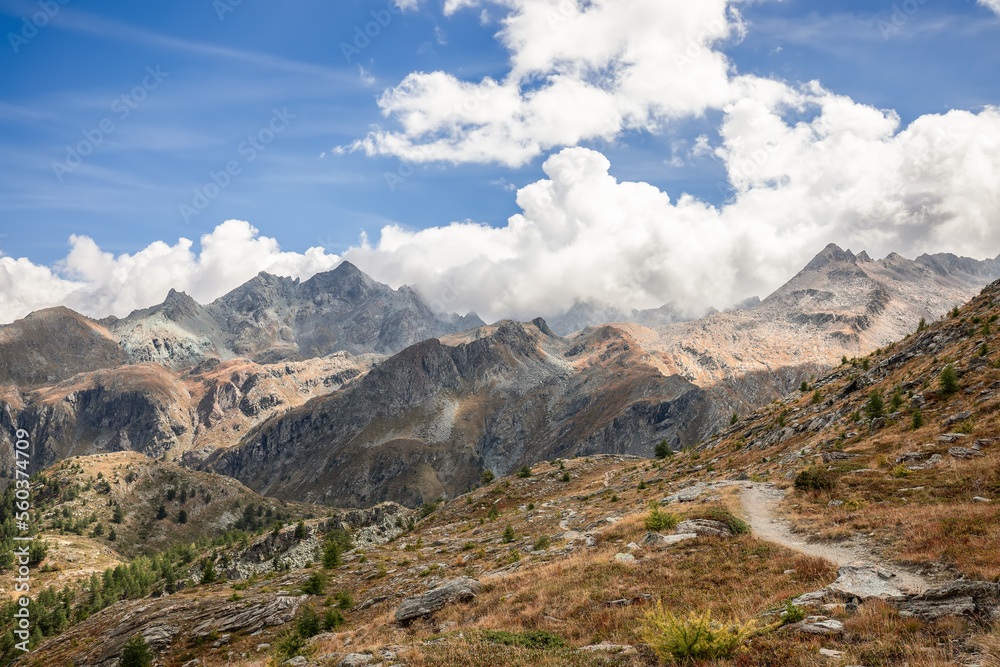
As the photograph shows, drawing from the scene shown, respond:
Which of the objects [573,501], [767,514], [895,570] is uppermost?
[895,570]

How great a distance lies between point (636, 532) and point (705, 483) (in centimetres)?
1758

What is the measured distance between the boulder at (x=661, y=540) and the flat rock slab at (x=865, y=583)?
836 centimetres

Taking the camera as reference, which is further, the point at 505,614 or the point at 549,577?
the point at 549,577

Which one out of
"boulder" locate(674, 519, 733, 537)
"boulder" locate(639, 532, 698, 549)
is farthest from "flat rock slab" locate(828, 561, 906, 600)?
"boulder" locate(639, 532, 698, 549)

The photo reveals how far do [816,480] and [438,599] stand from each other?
24322 mm

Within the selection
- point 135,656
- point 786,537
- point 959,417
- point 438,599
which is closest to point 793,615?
point 786,537

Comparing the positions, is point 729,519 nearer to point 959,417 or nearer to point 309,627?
point 959,417

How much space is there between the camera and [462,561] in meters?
37.3

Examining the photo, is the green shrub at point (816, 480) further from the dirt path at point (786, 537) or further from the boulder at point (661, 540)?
the boulder at point (661, 540)

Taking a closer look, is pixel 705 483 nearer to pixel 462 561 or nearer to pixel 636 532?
pixel 636 532

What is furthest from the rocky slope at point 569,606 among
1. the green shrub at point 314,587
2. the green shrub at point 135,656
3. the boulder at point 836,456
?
the boulder at point 836,456

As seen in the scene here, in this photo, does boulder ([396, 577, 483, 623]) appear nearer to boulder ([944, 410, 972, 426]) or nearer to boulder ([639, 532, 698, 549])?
boulder ([639, 532, 698, 549])

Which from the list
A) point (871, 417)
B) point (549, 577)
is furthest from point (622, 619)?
point (871, 417)

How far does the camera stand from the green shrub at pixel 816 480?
2883 centimetres
